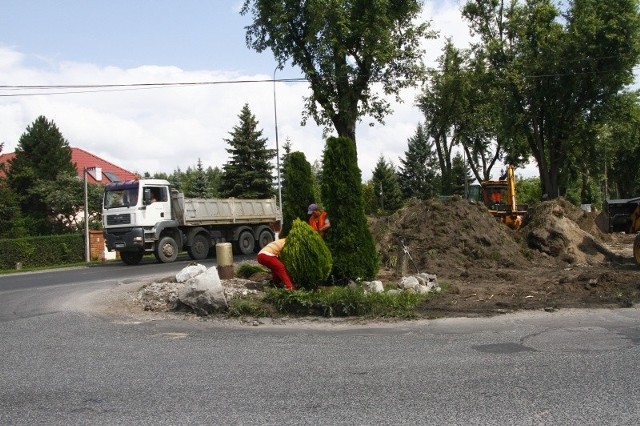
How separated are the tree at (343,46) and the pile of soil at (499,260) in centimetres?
996

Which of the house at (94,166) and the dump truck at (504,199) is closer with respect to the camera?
the dump truck at (504,199)

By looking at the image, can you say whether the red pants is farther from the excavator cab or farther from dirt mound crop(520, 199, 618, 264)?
the excavator cab

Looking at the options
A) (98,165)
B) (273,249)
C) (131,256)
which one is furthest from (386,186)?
(273,249)

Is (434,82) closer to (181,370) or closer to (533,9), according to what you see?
(533,9)

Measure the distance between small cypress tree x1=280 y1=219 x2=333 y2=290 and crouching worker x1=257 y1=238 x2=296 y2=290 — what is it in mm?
100

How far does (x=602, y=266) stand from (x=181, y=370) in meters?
14.5

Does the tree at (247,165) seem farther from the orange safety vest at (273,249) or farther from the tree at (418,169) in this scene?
the orange safety vest at (273,249)

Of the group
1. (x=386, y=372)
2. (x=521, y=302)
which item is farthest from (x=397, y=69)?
(x=386, y=372)

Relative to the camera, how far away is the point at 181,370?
24.1 ft

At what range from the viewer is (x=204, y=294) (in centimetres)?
1120

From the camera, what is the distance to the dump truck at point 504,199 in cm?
2667

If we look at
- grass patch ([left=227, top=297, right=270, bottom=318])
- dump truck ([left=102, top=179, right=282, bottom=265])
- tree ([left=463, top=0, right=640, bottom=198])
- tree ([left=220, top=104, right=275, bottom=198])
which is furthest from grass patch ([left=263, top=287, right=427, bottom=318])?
tree ([left=220, top=104, right=275, bottom=198])

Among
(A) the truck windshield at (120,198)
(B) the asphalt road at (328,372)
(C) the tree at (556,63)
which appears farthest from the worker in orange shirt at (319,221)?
(C) the tree at (556,63)

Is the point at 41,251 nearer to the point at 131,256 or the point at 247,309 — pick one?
the point at 131,256
